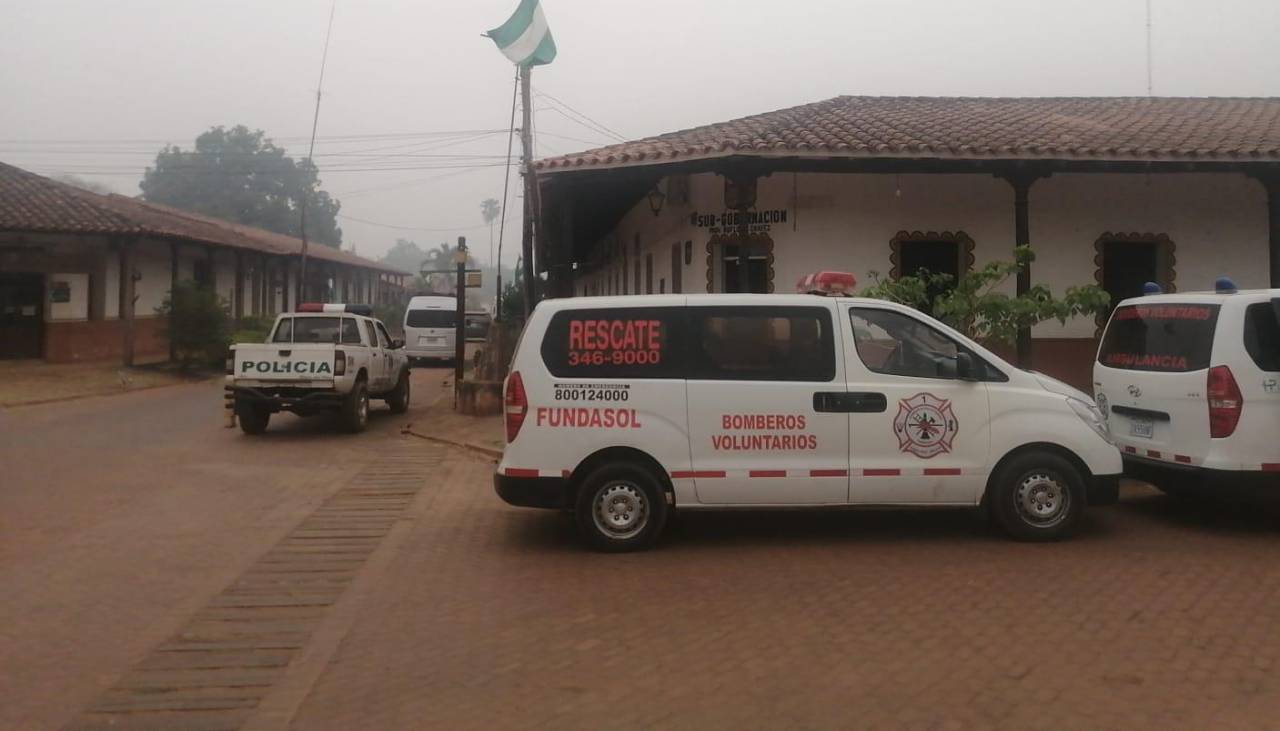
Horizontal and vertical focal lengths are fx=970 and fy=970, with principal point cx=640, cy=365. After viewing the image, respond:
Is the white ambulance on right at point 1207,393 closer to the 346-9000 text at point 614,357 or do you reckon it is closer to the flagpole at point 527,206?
the 346-9000 text at point 614,357

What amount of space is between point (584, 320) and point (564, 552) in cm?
166

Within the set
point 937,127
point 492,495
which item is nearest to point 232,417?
point 492,495

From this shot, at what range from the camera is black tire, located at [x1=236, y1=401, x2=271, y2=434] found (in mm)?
13406

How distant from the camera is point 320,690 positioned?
14.4 ft

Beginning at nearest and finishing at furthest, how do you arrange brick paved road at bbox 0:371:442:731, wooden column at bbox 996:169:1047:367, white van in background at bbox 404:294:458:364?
brick paved road at bbox 0:371:442:731 → wooden column at bbox 996:169:1047:367 → white van in background at bbox 404:294:458:364

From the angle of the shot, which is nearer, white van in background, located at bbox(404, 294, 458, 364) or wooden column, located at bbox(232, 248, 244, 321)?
white van in background, located at bbox(404, 294, 458, 364)

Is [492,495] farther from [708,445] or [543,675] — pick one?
[543,675]

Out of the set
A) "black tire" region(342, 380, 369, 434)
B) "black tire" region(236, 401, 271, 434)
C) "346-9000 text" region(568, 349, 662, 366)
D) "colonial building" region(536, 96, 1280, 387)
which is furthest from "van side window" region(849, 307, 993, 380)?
"black tire" region(236, 401, 271, 434)

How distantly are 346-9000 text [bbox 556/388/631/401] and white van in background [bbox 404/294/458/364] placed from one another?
21570mm

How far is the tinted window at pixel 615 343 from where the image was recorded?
6.81 m

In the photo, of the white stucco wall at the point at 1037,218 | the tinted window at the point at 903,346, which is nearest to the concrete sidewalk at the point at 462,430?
the white stucco wall at the point at 1037,218

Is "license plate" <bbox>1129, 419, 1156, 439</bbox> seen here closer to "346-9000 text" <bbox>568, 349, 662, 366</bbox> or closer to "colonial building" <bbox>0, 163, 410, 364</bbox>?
"346-9000 text" <bbox>568, 349, 662, 366</bbox>

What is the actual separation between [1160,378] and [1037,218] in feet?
20.1

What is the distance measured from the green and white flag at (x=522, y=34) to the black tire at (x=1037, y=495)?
42.2 feet
